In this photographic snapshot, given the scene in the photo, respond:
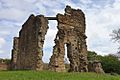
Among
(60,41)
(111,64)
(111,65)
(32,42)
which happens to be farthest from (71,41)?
(111,64)

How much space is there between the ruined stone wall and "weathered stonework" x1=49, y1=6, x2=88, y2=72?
1.52m

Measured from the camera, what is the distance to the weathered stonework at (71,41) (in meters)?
34.4

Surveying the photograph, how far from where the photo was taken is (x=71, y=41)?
36.1 m

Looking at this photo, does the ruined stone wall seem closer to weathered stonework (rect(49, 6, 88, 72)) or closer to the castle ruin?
the castle ruin

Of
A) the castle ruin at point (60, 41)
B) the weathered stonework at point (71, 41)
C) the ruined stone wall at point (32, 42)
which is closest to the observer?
the ruined stone wall at point (32, 42)

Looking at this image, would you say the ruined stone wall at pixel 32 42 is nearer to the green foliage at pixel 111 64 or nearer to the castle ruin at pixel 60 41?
the castle ruin at pixel 60 41

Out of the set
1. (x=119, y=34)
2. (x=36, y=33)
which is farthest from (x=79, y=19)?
(x=119, y=34)

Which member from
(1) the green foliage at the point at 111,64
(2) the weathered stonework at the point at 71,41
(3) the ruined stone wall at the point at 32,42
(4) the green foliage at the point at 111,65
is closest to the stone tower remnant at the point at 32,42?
(3) the ruined stone wall at the point at 32,42

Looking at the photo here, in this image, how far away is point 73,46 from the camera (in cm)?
3612

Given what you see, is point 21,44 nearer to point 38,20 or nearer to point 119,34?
point 38,20

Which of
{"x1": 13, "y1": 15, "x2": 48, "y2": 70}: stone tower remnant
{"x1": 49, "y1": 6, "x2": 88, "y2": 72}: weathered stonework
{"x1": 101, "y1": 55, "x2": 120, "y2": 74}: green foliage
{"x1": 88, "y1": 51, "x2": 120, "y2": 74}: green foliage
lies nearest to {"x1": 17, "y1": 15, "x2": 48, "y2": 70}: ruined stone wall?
{"x1": 13, "y1": 15, "x2": 48, "y2": 70}: stone tower remnant

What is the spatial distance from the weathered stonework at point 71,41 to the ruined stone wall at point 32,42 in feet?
4.98

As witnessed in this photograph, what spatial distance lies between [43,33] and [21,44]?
7.23m

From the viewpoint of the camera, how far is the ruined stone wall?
111 feet
